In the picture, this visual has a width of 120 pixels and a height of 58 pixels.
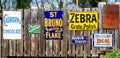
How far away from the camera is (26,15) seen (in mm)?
12008

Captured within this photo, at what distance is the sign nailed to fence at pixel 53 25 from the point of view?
38.6 feet

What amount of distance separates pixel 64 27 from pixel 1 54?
6.42ft

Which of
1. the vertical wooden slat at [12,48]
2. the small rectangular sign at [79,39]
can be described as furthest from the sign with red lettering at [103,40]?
the vertical wooden slat at [12,48]

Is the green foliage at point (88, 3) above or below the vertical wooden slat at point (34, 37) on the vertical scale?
above

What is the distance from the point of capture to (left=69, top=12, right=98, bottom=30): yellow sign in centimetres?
1172

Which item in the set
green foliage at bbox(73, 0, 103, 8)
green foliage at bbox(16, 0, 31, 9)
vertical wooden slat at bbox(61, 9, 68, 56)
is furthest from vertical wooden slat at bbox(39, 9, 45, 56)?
green foliage at bbox(16, 0, 31, 9)

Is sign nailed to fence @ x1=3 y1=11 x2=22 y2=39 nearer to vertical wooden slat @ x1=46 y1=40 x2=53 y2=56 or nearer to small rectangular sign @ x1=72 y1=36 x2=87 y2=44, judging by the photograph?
vertical wooden slat @ x1=46 y1=40 x2=53 y2=56

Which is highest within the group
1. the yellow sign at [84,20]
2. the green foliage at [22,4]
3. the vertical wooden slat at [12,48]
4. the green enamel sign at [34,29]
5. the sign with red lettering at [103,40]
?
the green foliage at [22,4]

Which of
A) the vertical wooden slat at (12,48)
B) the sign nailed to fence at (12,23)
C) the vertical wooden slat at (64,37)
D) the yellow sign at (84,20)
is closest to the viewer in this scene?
the yellow sign at (84,20)

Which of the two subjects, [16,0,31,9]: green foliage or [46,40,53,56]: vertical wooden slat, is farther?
[16,0,31,9]: green foliage

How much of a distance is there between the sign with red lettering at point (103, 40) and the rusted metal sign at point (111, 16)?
30 centimetres

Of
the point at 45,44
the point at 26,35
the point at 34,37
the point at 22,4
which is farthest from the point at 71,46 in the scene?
the point at 22,4

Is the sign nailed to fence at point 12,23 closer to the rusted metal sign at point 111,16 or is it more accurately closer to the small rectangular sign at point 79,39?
the small rectangular sign at point 79,39

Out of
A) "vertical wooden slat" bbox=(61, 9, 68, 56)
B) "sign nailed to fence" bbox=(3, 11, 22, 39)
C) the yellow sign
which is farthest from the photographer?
"sign nailed to fence" bbox=(3, 11, 22, 39)
